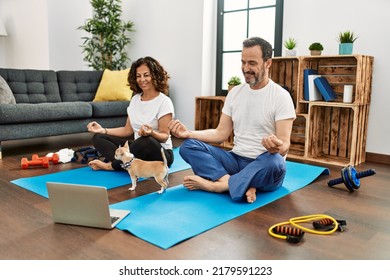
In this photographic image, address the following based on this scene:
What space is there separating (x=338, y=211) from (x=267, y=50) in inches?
37.1

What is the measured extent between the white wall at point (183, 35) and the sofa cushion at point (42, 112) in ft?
4.43

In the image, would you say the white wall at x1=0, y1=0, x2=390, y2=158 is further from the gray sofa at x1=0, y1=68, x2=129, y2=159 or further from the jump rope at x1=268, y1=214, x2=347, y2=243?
the jump rope at x1=268, y1=214, x2=347, y2=243

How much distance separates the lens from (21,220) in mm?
1788

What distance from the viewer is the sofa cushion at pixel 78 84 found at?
13.7ft

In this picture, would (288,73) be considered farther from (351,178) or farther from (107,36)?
(107,36)

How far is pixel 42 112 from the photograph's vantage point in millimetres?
3338

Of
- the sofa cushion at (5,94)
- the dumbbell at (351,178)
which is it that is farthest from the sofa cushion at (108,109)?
the dumbbell at (351,178)

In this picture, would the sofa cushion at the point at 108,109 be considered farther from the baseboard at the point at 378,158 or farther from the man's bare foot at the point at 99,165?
the baseboard at the point at 378,158

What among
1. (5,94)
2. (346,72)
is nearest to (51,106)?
(5,94)

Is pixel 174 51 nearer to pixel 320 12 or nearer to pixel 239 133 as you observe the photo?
pixel 320 12

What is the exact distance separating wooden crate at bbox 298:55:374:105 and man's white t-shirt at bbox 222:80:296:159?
1.20 m

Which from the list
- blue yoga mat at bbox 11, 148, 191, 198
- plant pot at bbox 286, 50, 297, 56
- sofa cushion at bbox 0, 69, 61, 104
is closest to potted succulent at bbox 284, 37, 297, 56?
plant pot at bbox 286, 50, 297, 56

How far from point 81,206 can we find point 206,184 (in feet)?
2.52
